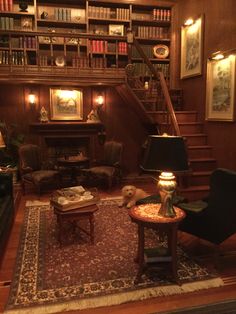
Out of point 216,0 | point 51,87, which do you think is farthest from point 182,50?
point 51,87

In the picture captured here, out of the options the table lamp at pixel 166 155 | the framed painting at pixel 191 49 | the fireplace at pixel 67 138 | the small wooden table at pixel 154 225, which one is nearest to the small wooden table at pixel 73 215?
the small wooden table at pixel 154 225

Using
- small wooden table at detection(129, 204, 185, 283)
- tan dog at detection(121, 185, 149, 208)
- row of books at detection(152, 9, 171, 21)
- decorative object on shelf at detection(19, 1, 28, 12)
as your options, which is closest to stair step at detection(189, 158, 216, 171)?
tan dog at detection(121, 185, 149, 208)

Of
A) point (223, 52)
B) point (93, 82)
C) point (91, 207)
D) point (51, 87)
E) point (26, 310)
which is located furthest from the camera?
point (51, 87)

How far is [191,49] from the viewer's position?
6.36 metres

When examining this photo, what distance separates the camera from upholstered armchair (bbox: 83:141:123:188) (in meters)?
5.97

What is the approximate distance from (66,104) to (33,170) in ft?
5.54

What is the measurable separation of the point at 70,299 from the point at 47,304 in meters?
0.19

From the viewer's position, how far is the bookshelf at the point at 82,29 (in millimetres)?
6246

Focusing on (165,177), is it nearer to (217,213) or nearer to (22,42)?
(217,213)

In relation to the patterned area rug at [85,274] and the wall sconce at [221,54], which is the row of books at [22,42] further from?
the patterned area rug at [85,274]

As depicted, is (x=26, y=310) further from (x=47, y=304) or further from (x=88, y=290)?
(x=88, y=290)

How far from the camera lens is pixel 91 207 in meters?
3.56

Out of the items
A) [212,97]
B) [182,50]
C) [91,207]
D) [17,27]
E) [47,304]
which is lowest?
[47,304]

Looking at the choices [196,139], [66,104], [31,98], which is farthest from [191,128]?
[31,98]
